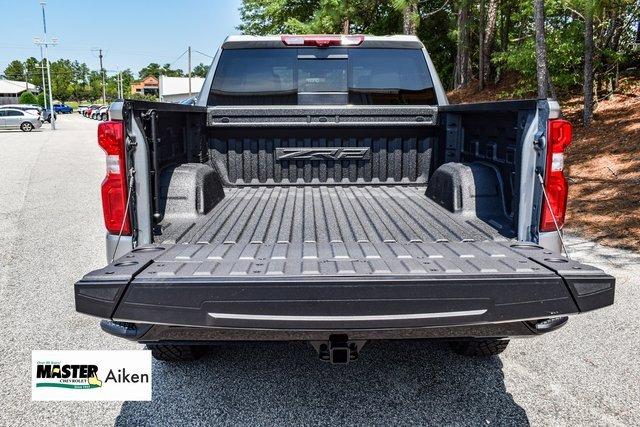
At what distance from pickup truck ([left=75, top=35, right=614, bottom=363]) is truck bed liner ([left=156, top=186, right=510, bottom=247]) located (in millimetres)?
20

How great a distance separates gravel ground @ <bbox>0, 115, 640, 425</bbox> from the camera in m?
3.04

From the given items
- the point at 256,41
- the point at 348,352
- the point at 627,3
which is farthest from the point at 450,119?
the point at 627,3

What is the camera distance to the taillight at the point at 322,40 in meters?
4.64

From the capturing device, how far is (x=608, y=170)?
32.1 feet

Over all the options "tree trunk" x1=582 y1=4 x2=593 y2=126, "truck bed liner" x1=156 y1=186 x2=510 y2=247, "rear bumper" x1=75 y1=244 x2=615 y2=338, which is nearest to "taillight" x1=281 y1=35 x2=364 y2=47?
"truck bed liner" x1=156 y1=186 x2=510 y2=247

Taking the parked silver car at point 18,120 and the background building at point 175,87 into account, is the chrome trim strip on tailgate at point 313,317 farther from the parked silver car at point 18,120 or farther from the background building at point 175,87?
the background building at point 175,87

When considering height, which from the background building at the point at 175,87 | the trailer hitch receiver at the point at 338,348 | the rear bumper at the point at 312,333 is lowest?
the trailer hitch receiver at the point at 338,348

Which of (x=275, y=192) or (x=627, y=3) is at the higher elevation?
(x=627, y=3)

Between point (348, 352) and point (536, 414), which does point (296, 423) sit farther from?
point (536, 414)

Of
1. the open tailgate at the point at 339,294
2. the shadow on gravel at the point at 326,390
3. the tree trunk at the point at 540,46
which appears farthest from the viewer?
the tree trunk at the point at 540,46

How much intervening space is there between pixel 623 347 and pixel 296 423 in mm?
2506

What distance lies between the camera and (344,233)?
3.25 meters

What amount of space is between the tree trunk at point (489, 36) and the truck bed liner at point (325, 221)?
1647 cm

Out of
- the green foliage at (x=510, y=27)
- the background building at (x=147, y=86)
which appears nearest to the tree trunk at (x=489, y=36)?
the green foliage at (x=510, y=27)
